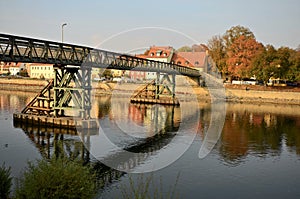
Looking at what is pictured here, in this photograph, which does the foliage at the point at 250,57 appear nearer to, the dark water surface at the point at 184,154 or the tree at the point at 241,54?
the tree at the point at 241,54

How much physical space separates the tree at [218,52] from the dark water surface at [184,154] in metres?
31.7

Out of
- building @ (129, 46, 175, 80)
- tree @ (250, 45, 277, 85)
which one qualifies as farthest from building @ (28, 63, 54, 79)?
tree @ (250, 45, 277, 85)

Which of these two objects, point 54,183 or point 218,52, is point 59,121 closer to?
point 54,183

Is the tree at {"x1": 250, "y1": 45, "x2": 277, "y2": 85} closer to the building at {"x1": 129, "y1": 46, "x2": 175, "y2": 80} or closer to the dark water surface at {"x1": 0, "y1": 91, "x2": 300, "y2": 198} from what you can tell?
the dark water surface at {"x1": 0, "y1": 91, "x2": 300, "y2": 198}

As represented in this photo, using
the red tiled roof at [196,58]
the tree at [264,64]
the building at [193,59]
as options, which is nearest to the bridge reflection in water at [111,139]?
the tree at [264,64]

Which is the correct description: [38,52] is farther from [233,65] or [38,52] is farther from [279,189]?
[233,65]

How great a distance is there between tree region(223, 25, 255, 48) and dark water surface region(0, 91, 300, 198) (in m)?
35.7

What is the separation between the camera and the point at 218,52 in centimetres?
6844

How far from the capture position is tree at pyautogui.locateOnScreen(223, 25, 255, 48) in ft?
220

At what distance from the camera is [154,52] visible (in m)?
86.6

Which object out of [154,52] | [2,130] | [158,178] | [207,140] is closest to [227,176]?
A: [158,178]

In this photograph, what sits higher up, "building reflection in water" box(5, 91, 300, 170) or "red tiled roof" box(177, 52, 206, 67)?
"red tiled roof" box(177, 52, 206, 67)

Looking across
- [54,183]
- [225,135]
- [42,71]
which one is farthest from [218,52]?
[54,183]

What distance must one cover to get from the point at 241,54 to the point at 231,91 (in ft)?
24.2
